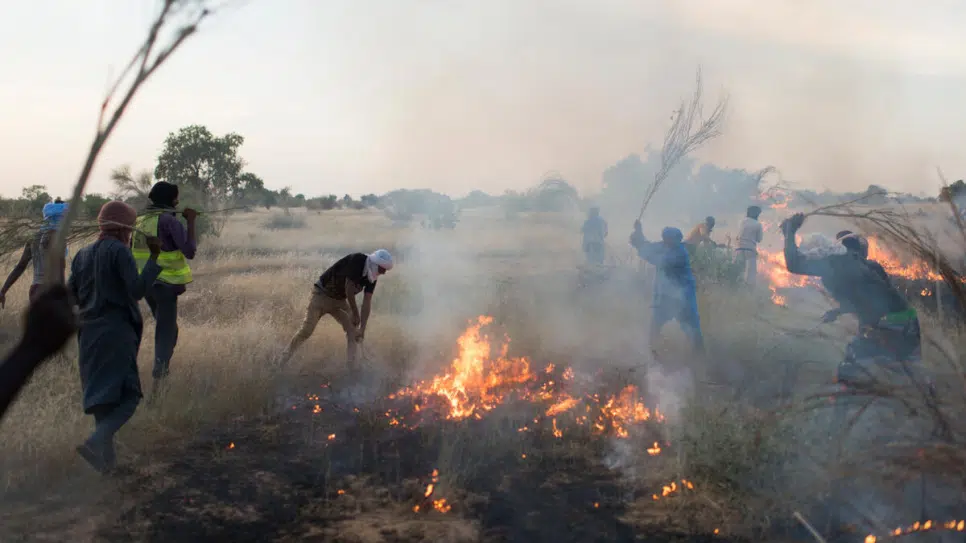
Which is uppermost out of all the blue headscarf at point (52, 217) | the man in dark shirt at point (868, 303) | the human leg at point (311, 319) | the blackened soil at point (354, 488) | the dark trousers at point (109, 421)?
the blue headscarf at point (52, 217)

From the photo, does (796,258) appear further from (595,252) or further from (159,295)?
(595,252)

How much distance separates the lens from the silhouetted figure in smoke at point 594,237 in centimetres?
1519

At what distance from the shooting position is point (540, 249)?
72.8 feet

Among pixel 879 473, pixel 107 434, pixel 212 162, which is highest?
pixel 212 162

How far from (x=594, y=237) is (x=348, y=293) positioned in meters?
9.20

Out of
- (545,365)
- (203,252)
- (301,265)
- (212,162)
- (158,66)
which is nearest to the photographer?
(158,66)

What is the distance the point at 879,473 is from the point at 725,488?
1888 millimetres

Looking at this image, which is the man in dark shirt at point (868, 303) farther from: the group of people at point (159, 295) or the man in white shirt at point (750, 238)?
the man in white shirt at point (750, 238)

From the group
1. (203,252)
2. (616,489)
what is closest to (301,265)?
(203,252)

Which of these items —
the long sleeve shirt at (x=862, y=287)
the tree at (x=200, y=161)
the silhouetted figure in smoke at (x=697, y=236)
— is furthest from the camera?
the tree at (x=200, y=161)

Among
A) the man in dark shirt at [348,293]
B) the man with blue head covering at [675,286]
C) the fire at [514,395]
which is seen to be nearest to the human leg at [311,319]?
the man in dark shirt at [348,293]

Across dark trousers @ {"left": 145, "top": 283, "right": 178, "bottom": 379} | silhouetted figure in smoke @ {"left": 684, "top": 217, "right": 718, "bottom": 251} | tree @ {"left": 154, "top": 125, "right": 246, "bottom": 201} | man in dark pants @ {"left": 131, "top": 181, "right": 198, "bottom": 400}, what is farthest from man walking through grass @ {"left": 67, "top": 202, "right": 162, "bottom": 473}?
tree @ {"left": 154, "top": 125, "right": 246, "bottom": 201}

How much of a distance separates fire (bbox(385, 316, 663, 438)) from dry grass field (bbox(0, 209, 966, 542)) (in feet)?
0.10

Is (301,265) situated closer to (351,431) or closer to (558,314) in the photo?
(558,314)
